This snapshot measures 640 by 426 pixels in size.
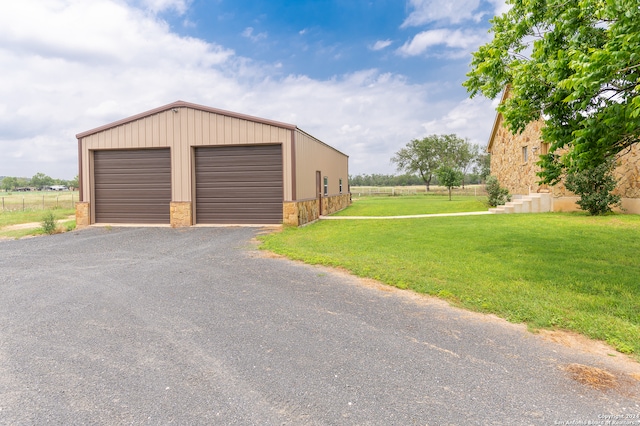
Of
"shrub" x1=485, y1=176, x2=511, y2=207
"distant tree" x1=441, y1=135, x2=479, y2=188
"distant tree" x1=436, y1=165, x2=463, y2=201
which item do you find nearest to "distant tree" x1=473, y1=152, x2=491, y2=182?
"distant tree" x1=441, y1=135, x2=479, y2=188

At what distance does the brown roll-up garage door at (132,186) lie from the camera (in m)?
14.2

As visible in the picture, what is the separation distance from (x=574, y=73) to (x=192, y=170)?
12.5 metres

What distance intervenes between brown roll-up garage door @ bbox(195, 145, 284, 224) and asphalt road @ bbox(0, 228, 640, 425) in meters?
8.24

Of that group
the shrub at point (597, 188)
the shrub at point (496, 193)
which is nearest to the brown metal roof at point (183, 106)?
the shrub at point (597, 188)

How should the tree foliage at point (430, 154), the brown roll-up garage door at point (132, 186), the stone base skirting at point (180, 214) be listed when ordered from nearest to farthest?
the stone base skirting at point (180, 214) → the brown roll-up garage door at point (132, 186) → the tree foliage at point (430, 154)

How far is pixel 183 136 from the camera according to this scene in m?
13.7

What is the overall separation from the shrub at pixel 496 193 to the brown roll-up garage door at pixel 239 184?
509 inches

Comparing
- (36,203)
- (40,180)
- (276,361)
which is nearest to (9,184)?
(40,180)

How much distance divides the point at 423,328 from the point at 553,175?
14.7 ft

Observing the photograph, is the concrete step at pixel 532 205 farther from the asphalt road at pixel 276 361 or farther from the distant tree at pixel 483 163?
the distant tree at pixel 483 163

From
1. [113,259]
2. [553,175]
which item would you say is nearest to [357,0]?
[553,175]

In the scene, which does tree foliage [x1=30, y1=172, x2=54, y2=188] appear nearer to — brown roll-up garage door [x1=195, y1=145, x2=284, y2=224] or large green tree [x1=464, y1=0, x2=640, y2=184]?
brown roll-up garage door [x1=195, y1=145, x2=284, y2=224]

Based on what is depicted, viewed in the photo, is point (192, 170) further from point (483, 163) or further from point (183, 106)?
point (483, 163)

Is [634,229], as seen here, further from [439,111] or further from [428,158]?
[428,158]
